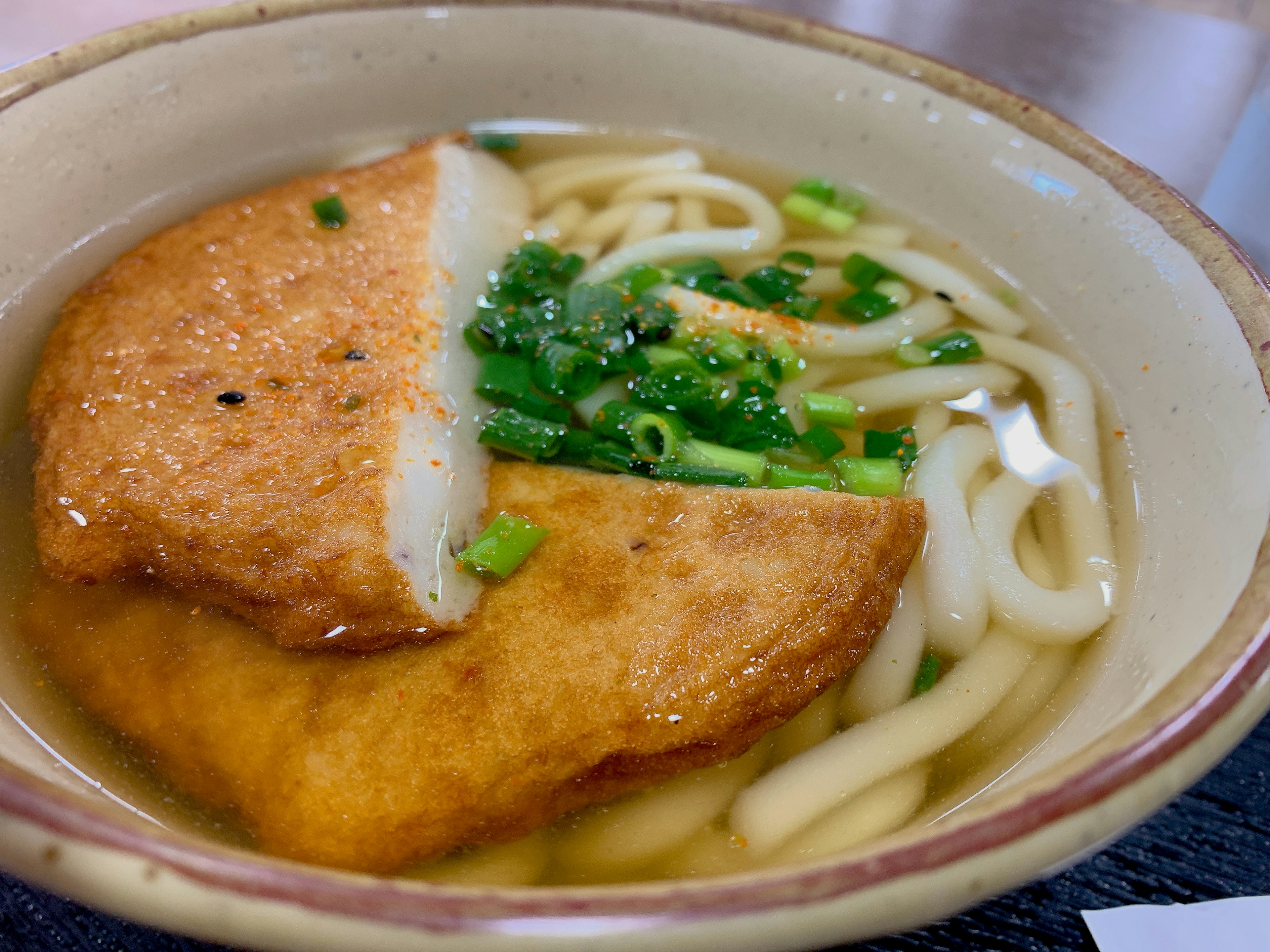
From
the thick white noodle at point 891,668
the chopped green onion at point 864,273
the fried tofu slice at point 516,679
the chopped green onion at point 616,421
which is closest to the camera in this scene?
the fried tofu slice at point 516,679

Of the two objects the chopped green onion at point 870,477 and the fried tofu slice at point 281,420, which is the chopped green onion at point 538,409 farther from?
the chopped green onion at point 870,477

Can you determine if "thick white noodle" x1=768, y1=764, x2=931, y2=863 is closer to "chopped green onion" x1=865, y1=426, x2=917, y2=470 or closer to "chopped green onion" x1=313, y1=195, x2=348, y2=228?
"chopped green onion" x1=865, y1=426, x2=917, y2=470

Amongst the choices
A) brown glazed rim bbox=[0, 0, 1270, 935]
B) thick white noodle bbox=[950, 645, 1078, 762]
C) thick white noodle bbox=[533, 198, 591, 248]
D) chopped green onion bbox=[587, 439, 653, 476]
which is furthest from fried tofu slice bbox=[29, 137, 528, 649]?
thick white noodle bbox=[950, 645, 1078, 762]

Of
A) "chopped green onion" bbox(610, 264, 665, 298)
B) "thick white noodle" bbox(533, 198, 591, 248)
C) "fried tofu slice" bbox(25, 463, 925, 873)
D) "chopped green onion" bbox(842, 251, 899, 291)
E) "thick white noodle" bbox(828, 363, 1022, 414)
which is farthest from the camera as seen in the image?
"thick white noodle" bbox(533, 198, 591, 248)

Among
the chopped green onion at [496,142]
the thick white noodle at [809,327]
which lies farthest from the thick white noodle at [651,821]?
the chopped green onion at [496,142]

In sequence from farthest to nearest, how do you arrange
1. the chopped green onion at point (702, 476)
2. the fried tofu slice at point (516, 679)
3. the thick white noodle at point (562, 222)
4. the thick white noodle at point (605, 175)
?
1. the thick white noodle at point (605, 175)
2. the thick white noodle at point (562, 222)
3. the chopped green onion at point (702, 476)
4. the fried tofu slice at point (516, 679)

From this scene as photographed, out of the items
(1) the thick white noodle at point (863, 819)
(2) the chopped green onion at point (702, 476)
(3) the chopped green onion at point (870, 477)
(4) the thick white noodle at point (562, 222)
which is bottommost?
(1) the thick white noodle at point (863, 819)

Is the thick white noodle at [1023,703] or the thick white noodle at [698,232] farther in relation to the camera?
the thick white noodle at [698,232]
